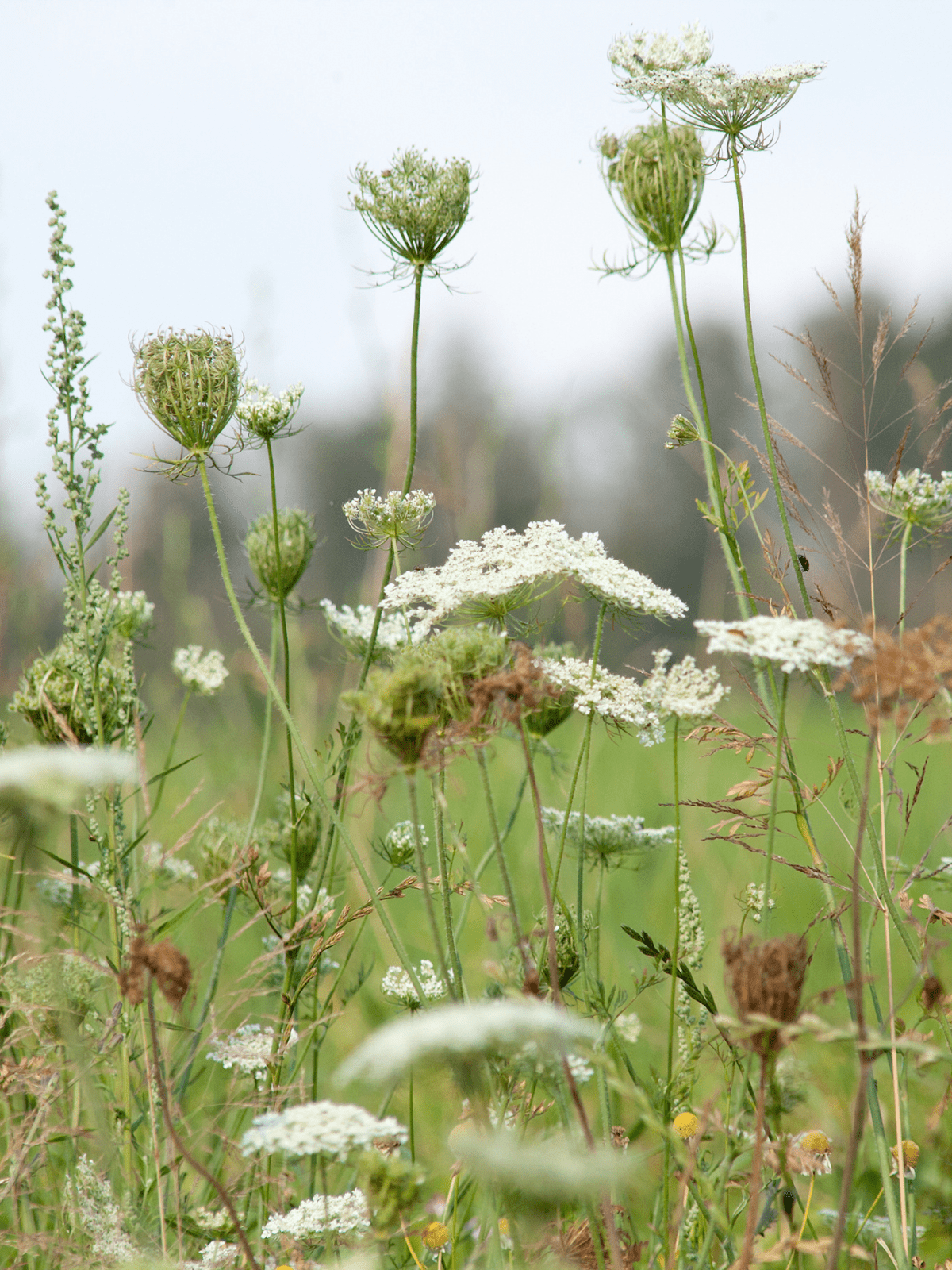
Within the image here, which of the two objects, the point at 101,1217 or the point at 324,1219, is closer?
the point at 324,1219

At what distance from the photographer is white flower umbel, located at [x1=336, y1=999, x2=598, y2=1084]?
84 centimetres

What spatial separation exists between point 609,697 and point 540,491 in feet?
13.3

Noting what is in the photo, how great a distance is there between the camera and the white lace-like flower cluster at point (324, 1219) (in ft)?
4.43

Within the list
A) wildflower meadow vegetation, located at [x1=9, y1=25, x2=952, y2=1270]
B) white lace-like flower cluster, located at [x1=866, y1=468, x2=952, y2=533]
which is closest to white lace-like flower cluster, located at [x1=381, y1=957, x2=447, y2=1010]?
wildflower meadow vegetation, located at [x1=9, y1=25, x2=952, y2=1270]

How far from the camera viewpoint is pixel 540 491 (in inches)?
222

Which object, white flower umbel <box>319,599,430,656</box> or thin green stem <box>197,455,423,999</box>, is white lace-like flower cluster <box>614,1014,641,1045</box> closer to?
thin green stem <box>197,455,423,999</box>

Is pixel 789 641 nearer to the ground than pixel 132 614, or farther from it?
farther from it

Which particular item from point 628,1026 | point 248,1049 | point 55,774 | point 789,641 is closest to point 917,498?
point 789,641

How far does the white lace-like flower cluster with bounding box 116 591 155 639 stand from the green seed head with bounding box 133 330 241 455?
661 millimetres

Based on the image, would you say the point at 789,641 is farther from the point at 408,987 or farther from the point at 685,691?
the point at 408,987

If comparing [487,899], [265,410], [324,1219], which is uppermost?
[265,410]

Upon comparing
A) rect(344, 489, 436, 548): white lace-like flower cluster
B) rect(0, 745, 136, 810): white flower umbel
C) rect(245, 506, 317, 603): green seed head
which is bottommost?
rect(0, 745, 136, 810): white flower umbel

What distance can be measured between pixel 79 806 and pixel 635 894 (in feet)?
8.62

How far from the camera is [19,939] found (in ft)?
7.48
